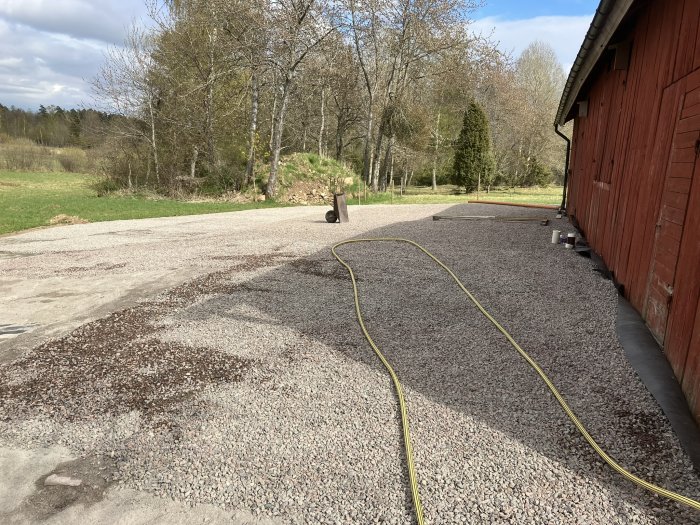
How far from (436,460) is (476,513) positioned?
1.17ft

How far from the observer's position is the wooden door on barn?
3180 millimetres

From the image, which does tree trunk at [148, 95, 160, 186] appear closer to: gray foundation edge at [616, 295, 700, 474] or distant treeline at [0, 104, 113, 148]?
gray foundation edge at [616, 295, 700, 474]

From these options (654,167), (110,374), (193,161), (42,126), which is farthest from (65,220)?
(42,126)

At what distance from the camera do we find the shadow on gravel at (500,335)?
92.6 inches

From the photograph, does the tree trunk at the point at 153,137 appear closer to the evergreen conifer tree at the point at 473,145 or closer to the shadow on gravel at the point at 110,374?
the shadow on gravel at the point at 110,374

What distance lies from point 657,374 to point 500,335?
112 cm

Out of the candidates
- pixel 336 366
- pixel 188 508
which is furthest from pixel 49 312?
pixel 188 508

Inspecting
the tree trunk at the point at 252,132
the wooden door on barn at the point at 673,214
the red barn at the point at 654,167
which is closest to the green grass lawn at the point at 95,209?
the tree trunk at the point at 252,132

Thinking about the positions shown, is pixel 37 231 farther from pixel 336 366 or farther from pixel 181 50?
pixel 181 50

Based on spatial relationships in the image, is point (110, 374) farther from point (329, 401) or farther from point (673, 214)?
point (673, 214)

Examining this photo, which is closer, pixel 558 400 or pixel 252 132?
pixel 558 400

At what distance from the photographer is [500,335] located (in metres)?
3.75

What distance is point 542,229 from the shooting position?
923cm

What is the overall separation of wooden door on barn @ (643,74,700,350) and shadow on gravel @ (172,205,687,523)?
1.28 ft
